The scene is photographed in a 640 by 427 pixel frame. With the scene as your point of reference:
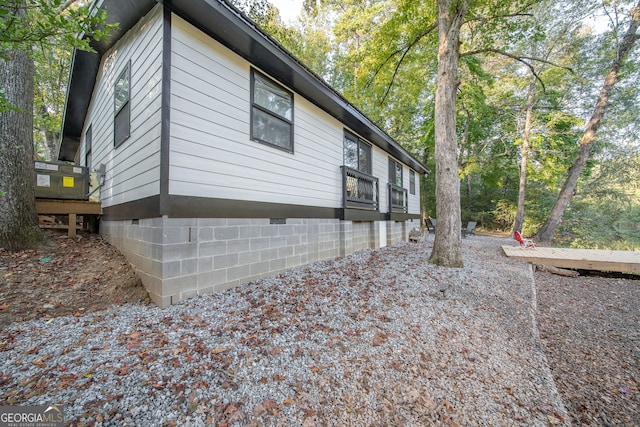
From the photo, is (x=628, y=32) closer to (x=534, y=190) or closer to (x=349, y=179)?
→ (x=534, y=190)

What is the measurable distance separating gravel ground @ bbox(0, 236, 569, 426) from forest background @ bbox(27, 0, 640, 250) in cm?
720

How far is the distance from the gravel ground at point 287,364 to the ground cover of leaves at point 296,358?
0.03 feet

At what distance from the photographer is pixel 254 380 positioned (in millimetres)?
1868

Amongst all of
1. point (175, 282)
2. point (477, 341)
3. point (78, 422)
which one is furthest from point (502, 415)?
point (175, 282)

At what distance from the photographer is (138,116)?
3578mm

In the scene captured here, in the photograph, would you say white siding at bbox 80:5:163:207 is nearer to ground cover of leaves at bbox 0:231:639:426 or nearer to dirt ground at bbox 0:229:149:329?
dirt ground at bbox 0:229:149:329

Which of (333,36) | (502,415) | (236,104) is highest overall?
(333,36)

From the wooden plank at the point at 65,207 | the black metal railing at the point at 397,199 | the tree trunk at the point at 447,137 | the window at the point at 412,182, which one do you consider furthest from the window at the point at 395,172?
the wooden plank at the point at 65,207

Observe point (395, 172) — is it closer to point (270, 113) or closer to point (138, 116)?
point (270, 113)

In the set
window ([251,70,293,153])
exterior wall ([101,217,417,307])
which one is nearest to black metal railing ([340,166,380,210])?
exterior wall ([101,217,417,307])

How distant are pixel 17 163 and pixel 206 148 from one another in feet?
10.9

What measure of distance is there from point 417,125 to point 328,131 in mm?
16310

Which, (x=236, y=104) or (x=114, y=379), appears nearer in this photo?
(x=114, y=379)

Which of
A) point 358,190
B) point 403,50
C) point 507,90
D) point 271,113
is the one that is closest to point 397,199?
point 358,190
